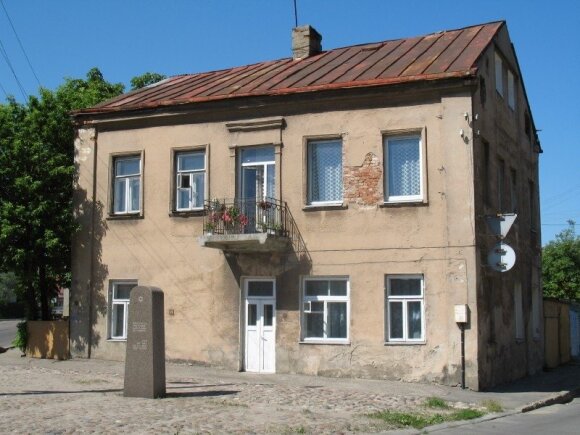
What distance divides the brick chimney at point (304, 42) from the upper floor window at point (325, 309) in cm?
822

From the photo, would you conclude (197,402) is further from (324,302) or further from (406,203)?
(406,203)

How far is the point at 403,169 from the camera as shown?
17.4 m

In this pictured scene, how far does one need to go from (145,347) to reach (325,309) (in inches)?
238

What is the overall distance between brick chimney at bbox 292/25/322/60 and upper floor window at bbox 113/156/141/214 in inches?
246

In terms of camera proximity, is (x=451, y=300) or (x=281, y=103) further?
(x=281, y=103)

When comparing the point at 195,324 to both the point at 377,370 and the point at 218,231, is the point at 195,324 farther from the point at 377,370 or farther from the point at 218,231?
the point at 377,370

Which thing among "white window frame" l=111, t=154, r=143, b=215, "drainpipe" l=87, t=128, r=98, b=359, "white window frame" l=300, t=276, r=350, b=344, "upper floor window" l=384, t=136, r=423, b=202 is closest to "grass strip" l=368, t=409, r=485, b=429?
"white window frame" l=300, t=276, r=350, b=344

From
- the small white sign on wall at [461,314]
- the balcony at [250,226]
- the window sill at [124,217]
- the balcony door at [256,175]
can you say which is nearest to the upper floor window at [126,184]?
the window sill at [124,217]

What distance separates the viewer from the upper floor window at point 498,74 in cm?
1986

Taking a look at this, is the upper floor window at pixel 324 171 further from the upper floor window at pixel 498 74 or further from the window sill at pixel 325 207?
the upper floor window at pixel 498 74

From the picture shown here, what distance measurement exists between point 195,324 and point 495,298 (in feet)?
25.1

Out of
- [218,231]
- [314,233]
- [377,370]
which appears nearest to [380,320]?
[377,370]

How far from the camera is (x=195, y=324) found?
18.9 m

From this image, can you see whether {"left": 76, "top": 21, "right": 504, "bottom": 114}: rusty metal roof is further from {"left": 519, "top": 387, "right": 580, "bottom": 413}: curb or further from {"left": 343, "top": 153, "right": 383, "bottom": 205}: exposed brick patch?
{"left": 519, "top": 387, "right": 580, "bottom": 413}: curb
